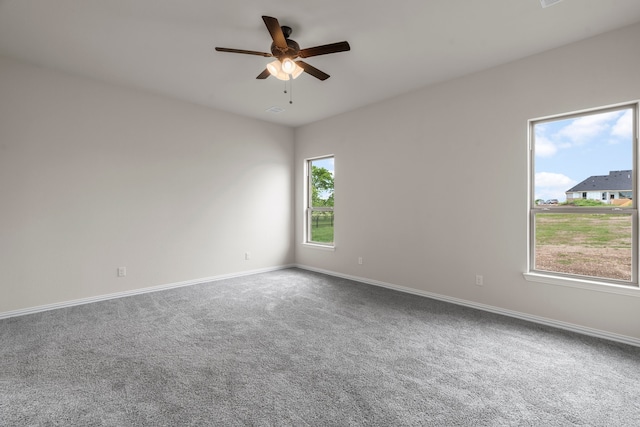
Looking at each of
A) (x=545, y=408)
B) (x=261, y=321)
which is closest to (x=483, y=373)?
(x=545, y=408)

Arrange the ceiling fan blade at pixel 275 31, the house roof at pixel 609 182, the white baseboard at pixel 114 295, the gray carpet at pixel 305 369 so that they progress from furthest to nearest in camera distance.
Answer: the white baseboard at pixel 114 295, the house roof at pixel 609 182, the ceiling fan blade at pixel 275 31, the gray carpet at pixel 305 369

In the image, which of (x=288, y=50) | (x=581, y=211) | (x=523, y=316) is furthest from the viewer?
(x=523, y=316)

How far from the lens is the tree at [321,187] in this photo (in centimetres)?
559

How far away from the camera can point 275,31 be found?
2.35 meters

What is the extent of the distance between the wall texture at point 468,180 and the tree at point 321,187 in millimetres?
386

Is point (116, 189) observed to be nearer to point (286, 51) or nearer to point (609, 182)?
point (286, 51)

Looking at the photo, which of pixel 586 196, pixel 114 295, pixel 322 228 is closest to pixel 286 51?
pixel 586 196

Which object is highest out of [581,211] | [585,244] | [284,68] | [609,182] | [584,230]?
[284,68]

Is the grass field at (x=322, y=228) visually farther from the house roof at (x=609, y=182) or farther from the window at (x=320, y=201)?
the house roof at (x=609, y=182)

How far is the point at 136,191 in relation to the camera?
4160mm

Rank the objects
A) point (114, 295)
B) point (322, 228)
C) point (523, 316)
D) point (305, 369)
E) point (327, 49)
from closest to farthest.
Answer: point (305, 369)
point (327, 49)
point (523, 316)
point (114, 295)
point (322, 228)

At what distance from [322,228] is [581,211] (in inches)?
148

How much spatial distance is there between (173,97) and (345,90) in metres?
2.54

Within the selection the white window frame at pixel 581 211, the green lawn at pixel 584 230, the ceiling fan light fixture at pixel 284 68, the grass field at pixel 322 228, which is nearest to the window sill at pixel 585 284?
the white window frame at pixel 581 211
